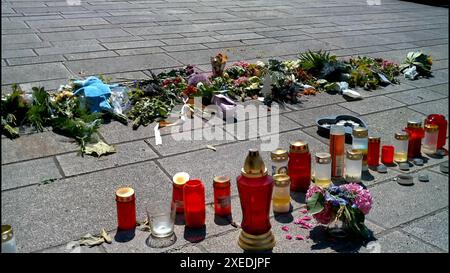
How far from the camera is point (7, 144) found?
470 cm

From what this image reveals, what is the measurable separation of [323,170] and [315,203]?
2.29 feet

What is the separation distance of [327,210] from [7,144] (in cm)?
305

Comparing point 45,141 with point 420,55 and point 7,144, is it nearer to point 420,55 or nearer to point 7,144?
point 7,144

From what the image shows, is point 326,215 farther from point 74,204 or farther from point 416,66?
point 416,66

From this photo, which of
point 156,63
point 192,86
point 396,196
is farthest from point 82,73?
point 396,196

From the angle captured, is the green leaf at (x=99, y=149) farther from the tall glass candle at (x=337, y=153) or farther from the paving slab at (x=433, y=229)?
the paving slab at (x=433, y=229)

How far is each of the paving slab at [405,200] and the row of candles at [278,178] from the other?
0.91 ft

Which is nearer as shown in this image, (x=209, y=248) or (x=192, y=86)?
(x=209, y=248)

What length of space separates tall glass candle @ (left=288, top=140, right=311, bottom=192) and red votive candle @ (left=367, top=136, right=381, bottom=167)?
2.41ft

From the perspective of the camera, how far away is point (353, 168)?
157 inches

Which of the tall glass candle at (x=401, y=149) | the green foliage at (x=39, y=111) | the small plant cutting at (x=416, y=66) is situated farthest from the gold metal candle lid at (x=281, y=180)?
the small plant cutting at (x=416, y=66)

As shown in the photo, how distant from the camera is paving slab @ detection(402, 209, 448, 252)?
3.20 m

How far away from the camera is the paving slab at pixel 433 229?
3199mm

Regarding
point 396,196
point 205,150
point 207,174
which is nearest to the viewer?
point 396,196
